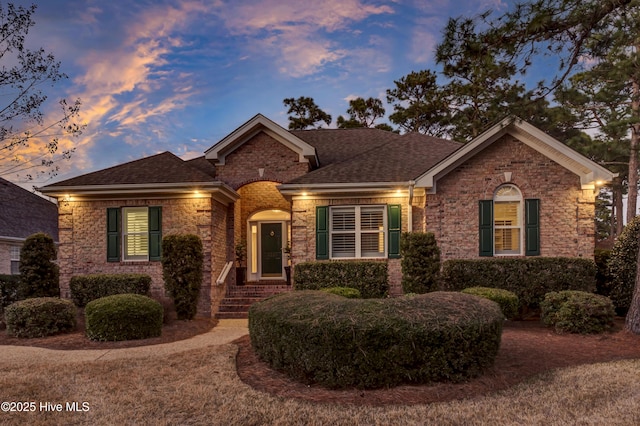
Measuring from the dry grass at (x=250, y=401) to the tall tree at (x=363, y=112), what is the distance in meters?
26.4

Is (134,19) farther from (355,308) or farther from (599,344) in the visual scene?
(599,344)

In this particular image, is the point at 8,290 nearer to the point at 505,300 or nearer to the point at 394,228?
the point at 394,228

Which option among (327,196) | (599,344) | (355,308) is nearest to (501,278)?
(599,344)

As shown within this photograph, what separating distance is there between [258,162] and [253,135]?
2.99ft

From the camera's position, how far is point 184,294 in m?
10.8

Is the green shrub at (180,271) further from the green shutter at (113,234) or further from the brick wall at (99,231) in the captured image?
the green shutter at (113,234)

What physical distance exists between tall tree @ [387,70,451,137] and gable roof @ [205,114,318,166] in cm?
1864

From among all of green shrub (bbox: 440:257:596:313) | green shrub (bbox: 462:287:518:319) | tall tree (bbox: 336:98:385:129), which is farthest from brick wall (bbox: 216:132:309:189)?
tall tree (bbox: 336:98:385:129)

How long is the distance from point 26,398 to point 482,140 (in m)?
11.0

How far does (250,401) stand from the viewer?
15.8 ft

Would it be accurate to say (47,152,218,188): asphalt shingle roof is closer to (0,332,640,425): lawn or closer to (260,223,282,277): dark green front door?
(260,223,282,277): dark green front door

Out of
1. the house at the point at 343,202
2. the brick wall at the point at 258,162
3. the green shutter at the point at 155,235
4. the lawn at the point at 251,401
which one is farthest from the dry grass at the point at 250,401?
the brick wall at the point at 258,162

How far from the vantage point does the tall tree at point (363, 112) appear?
30.9 m

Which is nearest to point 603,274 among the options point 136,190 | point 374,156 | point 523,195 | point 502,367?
point 523,195
